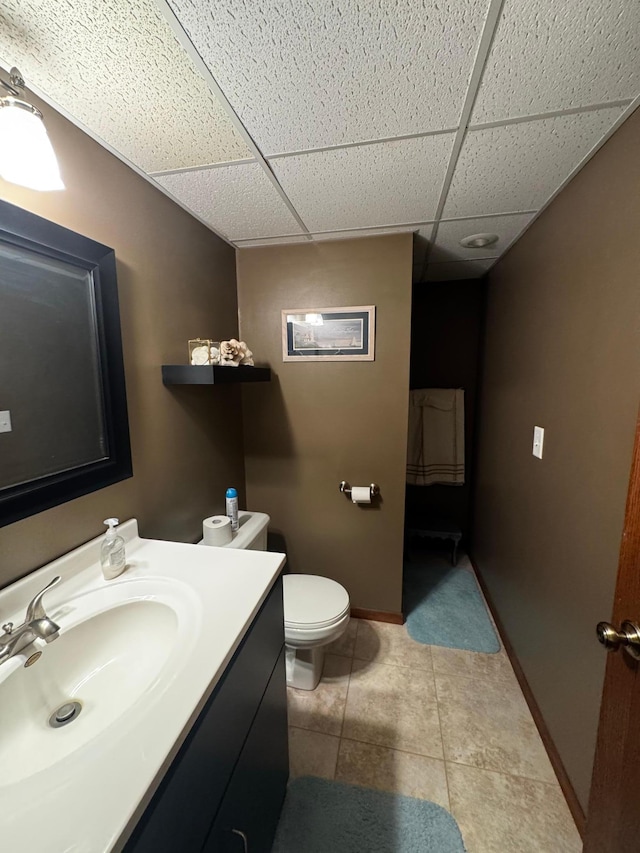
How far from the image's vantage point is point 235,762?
0.75 m

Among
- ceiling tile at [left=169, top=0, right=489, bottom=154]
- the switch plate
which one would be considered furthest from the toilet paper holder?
ceiling tile at [left=169, top=0, right=489, bottom=154]

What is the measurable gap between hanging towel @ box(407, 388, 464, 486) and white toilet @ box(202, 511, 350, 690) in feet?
4.16

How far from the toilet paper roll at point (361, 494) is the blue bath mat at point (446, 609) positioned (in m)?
0.84

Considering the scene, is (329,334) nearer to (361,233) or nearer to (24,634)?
(361,233)

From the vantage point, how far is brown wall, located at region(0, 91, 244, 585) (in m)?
0.95

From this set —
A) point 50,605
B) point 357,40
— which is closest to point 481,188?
point 357,40

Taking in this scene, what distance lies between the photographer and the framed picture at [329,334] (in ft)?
5.86

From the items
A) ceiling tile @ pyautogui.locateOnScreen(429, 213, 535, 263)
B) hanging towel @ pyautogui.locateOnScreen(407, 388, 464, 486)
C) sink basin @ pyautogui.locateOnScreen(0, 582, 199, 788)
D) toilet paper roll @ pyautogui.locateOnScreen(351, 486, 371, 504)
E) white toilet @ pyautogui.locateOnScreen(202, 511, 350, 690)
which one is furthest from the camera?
hanging towel @ pyautogui.locateOnScreen(407, 388, 464, 486)

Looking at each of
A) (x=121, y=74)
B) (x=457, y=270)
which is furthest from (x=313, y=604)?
(x=457, y=270)

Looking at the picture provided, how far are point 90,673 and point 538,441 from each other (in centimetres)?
174

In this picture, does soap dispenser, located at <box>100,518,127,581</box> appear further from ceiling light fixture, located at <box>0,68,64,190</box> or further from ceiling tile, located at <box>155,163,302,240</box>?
ceiling tile, located at <box>155,163,302,240</box>

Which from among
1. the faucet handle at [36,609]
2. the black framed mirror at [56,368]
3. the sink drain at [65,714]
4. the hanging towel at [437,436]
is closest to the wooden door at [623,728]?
the sink drain at [65,714]

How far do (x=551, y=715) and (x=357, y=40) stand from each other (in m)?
2.23

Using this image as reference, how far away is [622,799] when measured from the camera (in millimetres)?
691
